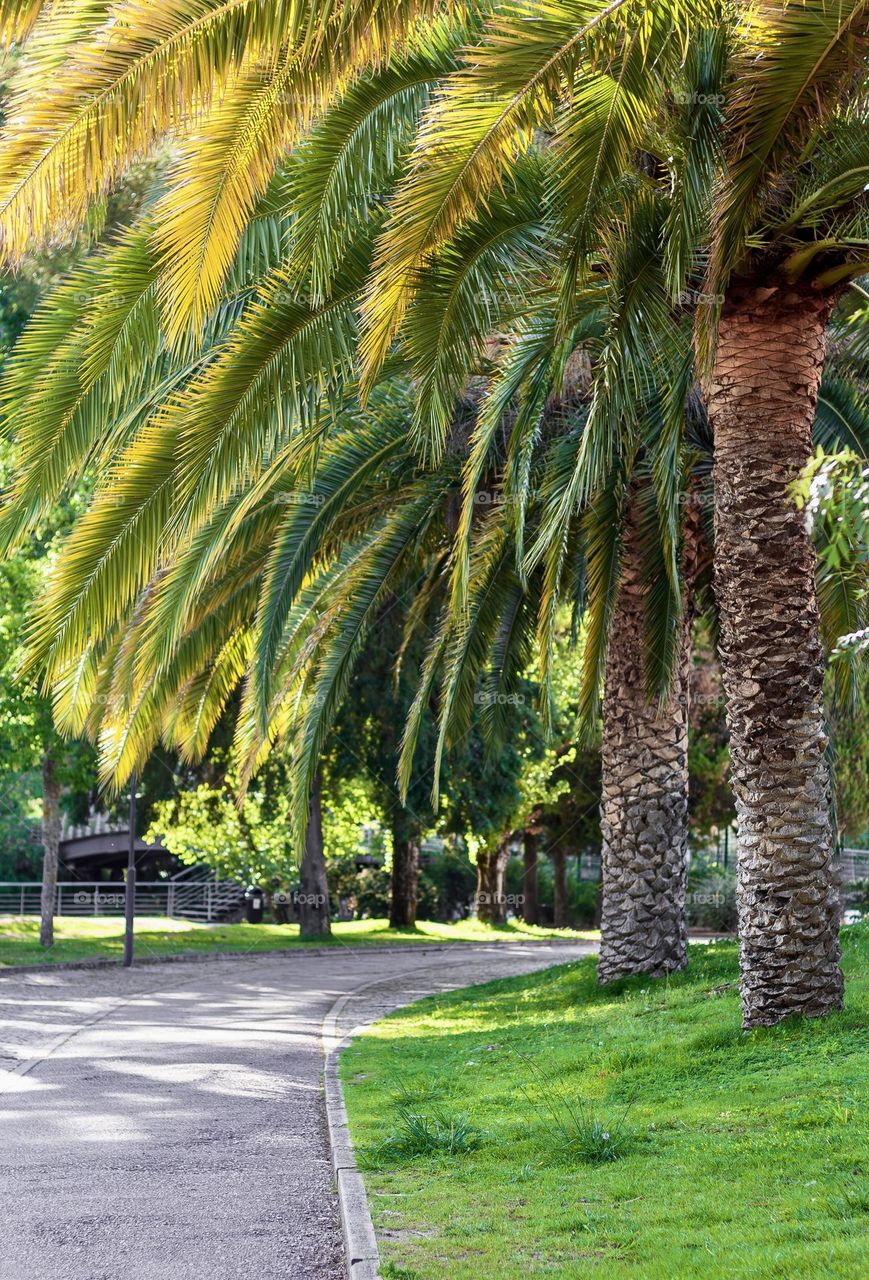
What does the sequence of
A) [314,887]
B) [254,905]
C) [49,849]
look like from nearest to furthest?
[49,849] → [314,887] → [254,905]

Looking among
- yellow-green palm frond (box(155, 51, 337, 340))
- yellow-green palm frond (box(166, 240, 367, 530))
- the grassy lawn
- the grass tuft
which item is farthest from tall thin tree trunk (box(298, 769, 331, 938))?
yellow-green palm frond (box(155, 51, 337, 340))

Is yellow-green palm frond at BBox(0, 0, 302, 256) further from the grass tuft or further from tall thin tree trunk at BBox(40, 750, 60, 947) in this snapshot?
tall thin tree trunk at BBox(40, 750, 60, 947)

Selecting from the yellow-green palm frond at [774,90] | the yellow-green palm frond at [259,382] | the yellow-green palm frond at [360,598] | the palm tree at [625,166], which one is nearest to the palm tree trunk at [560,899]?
the yellow-green palm frond at [360,598]

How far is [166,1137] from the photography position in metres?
8.27

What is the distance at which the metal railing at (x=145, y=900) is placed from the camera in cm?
3975

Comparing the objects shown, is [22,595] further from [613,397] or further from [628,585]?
[613,397]

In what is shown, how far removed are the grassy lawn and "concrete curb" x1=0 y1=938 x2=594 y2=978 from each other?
1278 cm

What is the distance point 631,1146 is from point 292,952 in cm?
2168

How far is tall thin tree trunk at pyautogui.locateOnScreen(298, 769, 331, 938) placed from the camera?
30.5 meters

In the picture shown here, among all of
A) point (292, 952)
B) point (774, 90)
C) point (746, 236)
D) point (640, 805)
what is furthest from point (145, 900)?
point (774, 90)

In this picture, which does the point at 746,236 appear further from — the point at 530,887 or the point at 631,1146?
the point at 530,887

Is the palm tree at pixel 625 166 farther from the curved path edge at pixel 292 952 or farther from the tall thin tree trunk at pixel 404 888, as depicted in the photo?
the tall thin tree trunk at pixel 404 888

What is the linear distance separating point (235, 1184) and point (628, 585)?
780 centimetres

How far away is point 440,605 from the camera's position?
60.6ft
